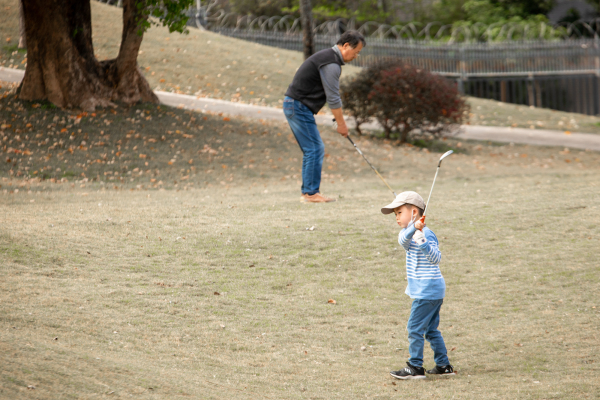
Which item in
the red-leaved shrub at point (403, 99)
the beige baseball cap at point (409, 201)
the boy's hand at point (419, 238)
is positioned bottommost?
the red-leaved shrub at point (403, 99)

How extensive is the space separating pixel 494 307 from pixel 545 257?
125 cm

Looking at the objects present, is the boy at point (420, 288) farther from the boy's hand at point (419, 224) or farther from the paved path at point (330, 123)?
the paved path at point (330, 123)

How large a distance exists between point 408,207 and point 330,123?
39.4 ft

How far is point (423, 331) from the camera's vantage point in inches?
158

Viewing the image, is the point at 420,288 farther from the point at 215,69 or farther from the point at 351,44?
the point at 215,69

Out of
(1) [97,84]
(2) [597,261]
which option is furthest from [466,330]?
(1) [97,84]

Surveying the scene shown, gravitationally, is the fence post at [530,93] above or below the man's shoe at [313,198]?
below

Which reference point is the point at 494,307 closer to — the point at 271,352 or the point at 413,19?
the point at 271,352

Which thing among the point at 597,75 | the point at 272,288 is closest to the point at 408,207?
the point at 272,288

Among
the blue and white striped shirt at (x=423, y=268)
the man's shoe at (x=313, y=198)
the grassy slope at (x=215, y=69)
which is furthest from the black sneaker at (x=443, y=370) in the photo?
the grassy slope at (x=215, y=69)

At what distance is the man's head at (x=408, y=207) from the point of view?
4.02 meters

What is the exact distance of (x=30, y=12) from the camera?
12352mm

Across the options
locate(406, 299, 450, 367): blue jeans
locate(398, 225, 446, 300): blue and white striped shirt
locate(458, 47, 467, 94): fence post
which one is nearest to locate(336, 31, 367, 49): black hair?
locate(398, 225, 446, 300): blue and white striped shirt

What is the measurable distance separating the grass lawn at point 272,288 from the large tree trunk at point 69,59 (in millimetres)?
2695
